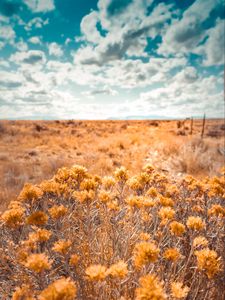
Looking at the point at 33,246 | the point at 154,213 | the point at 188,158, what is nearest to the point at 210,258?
the point at 154,213

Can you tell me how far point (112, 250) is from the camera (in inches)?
100

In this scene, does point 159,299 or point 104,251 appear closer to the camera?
point 159,299

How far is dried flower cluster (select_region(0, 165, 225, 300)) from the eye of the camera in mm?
1579

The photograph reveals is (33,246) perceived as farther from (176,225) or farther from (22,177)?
(22,177)

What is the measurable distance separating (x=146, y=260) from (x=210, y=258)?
47 centimetres

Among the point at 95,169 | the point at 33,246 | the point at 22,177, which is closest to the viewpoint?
the point at 33,246

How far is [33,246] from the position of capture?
1.95 metres

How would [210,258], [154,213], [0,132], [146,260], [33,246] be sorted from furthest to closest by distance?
[0,132] → [154,213] → [33,246] → [210,258] → [146,260]

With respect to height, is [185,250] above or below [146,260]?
below

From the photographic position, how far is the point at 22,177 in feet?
26.3

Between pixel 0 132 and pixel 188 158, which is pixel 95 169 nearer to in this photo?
pixel 188 158

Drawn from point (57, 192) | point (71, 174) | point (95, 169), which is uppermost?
point (71, 174)

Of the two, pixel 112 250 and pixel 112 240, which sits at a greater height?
pixel 112 240

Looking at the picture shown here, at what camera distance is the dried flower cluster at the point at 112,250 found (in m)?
1.58
